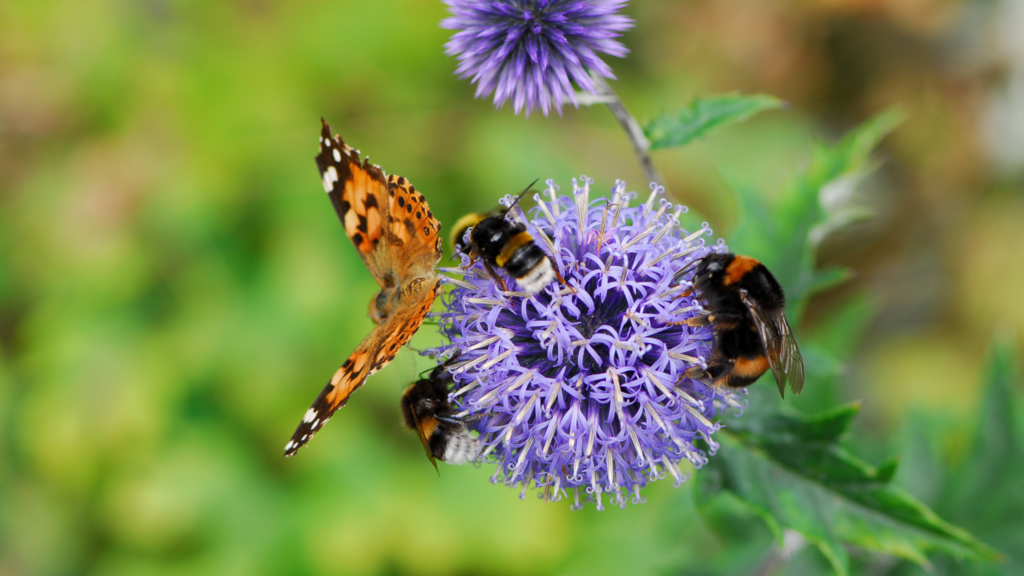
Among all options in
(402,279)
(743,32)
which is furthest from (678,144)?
(743,32)

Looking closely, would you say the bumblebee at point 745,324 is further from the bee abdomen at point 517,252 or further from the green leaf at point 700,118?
the bee abdomen at point 517,252

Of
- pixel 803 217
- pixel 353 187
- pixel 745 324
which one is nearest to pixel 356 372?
pixel 353 187

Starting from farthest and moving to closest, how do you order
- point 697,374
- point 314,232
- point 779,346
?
point 314,232 → point 697,374 → point 779,346

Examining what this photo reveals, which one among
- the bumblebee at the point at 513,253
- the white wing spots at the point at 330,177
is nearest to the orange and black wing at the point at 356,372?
the bumblebee at the point at 513,253

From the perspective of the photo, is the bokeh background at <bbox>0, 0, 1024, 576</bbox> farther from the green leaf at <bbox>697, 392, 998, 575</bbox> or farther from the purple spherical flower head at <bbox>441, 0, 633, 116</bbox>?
the purple spherical flower head at <bbox>441, 0, 633, 116</bbox>

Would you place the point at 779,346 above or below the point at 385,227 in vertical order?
below

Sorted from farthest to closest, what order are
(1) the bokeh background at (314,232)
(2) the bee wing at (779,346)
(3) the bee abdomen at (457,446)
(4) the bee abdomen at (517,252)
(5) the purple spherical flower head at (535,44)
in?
(1) the bokeh background at (314,232) < (3) the bee abdomen at (457,446) < (5) the purple spherical flower head at (535,44) < (4) the bee abdomen at (517,252) < (2) the bee wing at (779,346)

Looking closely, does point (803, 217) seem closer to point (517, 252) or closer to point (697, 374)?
point (697, 374)
